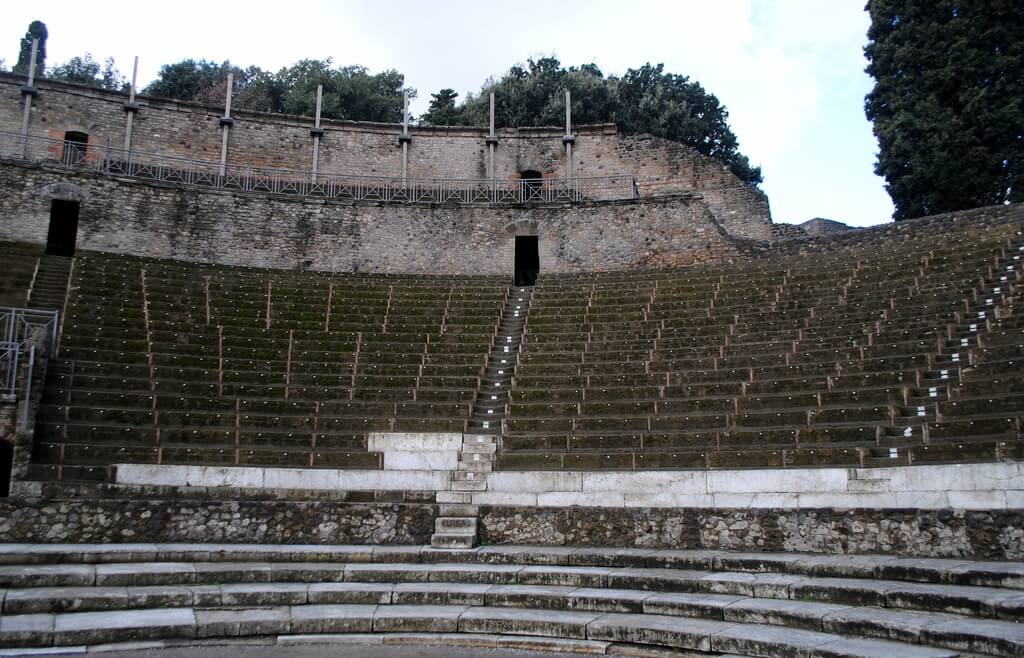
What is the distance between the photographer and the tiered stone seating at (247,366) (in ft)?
40.2

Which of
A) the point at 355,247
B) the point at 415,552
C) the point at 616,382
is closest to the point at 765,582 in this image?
the point at 415,552

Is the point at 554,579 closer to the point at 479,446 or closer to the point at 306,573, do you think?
the point at 306,573

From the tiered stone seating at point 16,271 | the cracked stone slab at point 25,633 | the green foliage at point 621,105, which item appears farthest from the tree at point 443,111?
the cracked stone slab at point 25,633

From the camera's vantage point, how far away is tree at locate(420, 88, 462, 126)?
36.8 metres

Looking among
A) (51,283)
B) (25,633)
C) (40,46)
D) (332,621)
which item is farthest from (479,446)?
(40,46)

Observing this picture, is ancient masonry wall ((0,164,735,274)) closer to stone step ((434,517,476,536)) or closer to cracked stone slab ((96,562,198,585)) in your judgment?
stone step ((434,517,476,536))

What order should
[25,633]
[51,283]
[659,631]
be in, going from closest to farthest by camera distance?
[25,633]
[659,631]
[51,283]

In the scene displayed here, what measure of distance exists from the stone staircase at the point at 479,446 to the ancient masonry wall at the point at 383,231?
479 centimetres

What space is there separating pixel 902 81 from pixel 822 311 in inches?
531

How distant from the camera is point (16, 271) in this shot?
1723 cm

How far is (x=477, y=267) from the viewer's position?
22.2 m

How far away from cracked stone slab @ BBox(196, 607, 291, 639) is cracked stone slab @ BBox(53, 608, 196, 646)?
102mm

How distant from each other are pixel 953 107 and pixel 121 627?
25.8 m

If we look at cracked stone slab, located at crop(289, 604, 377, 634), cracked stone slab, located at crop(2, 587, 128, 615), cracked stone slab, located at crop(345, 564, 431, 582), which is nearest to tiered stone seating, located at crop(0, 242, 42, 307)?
cracked stone slab, located at crop(2, 587, 128, 615)
